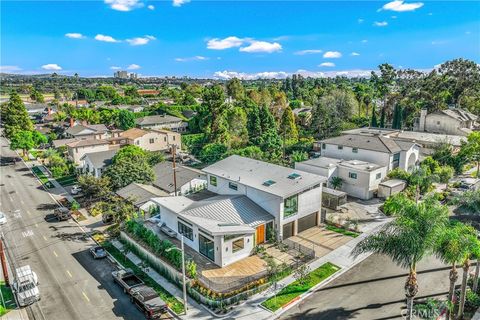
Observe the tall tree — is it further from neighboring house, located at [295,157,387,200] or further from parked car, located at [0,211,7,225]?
neighboring house, located at [295,157,387,200]

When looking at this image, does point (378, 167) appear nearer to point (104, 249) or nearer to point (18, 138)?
point (104, 249)

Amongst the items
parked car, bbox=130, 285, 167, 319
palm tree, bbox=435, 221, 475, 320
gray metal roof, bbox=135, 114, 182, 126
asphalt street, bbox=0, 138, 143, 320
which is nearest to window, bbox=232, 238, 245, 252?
parked car, bbox=130, 285, 167, 319

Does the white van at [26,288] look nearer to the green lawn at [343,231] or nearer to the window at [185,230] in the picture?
the window at [185,230]

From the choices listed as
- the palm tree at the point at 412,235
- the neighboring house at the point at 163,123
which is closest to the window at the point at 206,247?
the palm tree at the point at 412,235

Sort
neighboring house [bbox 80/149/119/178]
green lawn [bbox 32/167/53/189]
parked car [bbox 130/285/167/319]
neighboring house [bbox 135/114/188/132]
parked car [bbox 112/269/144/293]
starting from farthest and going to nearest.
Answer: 1. neighboring house [bbox 135/114/188/132]
2. green lawn [bbox 32/167/53/189]
3. neighboring house [bbox 80/149/119/178]
4. parked car [bbox 112/269/144/293]
5. parked car [bbox 130/285/167/319]

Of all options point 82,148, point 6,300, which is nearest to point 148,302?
point 6,300

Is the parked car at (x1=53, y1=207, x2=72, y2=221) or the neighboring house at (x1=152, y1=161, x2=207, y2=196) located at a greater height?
the neighboring house at (x1=152, y1=161, x2=207, y2=196)

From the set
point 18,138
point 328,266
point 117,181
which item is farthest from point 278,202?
point 18,138

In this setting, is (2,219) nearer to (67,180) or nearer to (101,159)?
(67,180)
